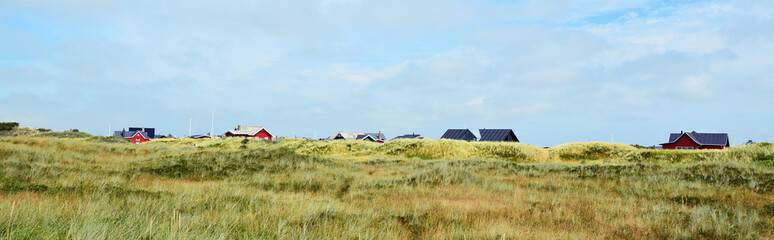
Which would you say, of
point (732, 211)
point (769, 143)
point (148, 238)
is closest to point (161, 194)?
point (148, 238)

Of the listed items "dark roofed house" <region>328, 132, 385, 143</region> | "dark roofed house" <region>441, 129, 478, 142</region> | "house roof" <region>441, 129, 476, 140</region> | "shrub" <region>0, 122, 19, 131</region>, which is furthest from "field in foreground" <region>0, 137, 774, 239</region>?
"dark roofed house" <region>328, 132, 385, 143</region>

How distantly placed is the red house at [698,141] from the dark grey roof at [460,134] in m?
25.6

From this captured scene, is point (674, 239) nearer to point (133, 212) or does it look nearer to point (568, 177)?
point (133, 212)

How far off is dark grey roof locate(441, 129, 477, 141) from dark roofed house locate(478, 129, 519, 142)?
1557 mm

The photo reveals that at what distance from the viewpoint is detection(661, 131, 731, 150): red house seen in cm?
5341

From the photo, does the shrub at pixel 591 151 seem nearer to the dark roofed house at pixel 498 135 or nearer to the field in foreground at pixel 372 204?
the field in foreground at pixel 372 204

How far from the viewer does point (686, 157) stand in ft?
98.6

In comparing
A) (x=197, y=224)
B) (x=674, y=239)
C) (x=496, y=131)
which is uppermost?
(x=496, y=131)

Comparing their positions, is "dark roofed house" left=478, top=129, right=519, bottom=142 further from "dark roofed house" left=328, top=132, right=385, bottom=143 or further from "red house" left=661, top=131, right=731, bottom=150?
"dark roofed house" left=328, top=132, right=385, bottom=143

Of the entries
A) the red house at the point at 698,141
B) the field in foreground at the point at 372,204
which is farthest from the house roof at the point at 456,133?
the field in foreground at the point at 372,204

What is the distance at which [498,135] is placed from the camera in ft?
190

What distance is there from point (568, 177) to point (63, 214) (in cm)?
1647

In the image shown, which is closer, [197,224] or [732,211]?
[197,224]

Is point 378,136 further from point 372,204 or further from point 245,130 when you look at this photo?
Result: point 372,204
